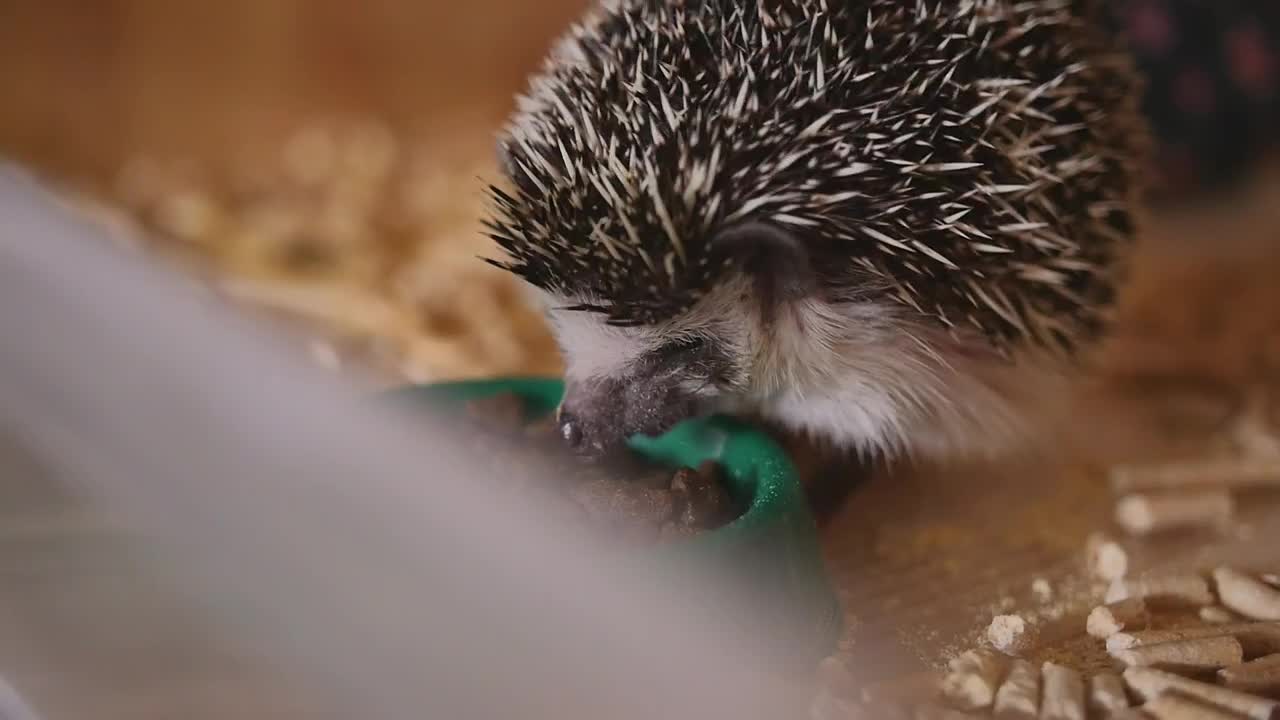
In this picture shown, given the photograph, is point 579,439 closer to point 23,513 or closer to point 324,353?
point 324,353

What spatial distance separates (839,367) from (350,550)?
563 millimetres

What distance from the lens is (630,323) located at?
1180 mm

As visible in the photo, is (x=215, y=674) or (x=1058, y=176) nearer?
(x=215, y=674)

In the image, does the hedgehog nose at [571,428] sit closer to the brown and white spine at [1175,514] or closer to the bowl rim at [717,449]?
the bowl rim at [717,449]

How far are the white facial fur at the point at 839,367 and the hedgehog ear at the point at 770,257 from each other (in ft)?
0.06

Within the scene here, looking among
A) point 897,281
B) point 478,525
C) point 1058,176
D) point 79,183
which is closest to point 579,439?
point 478,525

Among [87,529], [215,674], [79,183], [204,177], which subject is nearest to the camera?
[215,674]

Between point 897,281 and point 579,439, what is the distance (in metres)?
0.38

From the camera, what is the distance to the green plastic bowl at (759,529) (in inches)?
42.4

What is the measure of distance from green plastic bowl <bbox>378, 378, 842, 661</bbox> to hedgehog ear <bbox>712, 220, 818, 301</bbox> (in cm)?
19

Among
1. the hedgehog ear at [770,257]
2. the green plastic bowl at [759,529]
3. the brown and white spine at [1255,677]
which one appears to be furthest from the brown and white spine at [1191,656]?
the hedgehog ear at [770,257]

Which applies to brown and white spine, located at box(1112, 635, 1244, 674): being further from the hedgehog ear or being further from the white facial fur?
the hedgehog ear

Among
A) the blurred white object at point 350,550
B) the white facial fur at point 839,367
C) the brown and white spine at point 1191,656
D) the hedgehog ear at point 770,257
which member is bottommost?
the brown and white spine at point 1191,656

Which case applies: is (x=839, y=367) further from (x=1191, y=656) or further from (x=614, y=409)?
(x=1191, y=656)
